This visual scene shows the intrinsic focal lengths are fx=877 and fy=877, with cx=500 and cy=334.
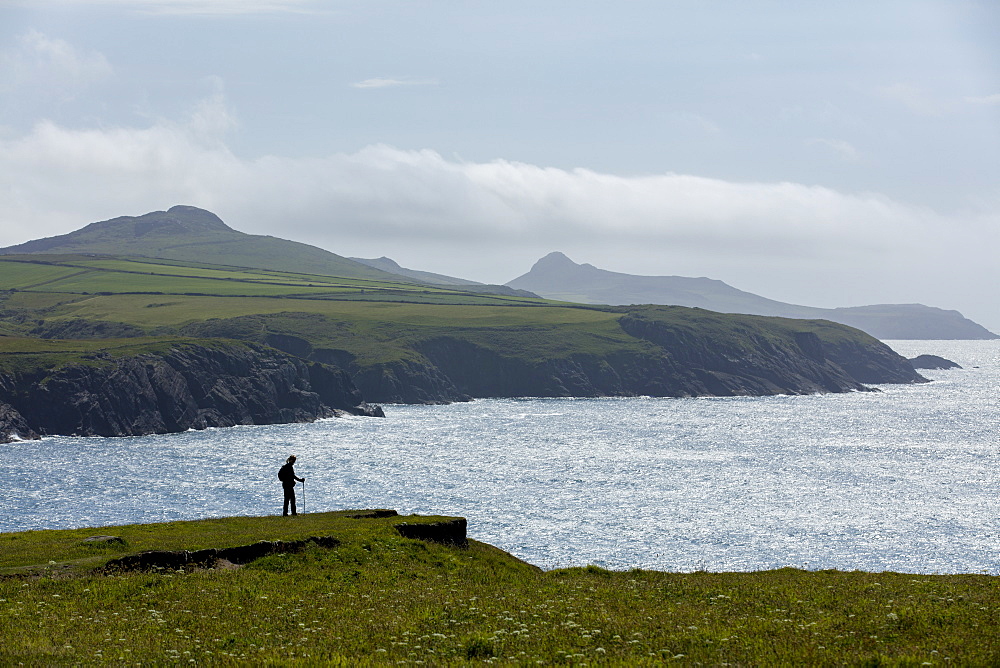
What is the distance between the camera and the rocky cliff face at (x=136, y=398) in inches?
6383

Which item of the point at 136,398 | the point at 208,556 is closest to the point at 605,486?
the point at 208,556

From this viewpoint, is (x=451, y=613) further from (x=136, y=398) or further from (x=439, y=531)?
(x=136, y=398)

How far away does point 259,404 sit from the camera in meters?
194

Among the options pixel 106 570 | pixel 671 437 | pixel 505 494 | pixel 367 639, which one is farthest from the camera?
pixel 671 437

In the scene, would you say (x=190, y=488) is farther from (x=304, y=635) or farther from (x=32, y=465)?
(x=304, y=635)

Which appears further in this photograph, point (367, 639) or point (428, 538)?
point (428, 538)

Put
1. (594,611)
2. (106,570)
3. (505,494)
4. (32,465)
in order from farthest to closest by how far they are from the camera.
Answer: (32,465)
(505,494)
(106,570)
(594,611)

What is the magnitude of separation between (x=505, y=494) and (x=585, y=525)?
1896cm

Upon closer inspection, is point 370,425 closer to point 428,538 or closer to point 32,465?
point 32,465

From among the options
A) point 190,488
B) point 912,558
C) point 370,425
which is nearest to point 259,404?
point 370,425

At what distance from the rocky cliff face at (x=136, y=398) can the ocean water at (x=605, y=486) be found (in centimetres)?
771

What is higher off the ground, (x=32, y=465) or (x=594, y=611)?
(x=594, y=611)

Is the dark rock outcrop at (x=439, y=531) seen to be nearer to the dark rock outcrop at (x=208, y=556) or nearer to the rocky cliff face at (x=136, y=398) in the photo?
the dark rock outcrop at (x=208, y=556)

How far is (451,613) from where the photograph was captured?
2247 centimetres
